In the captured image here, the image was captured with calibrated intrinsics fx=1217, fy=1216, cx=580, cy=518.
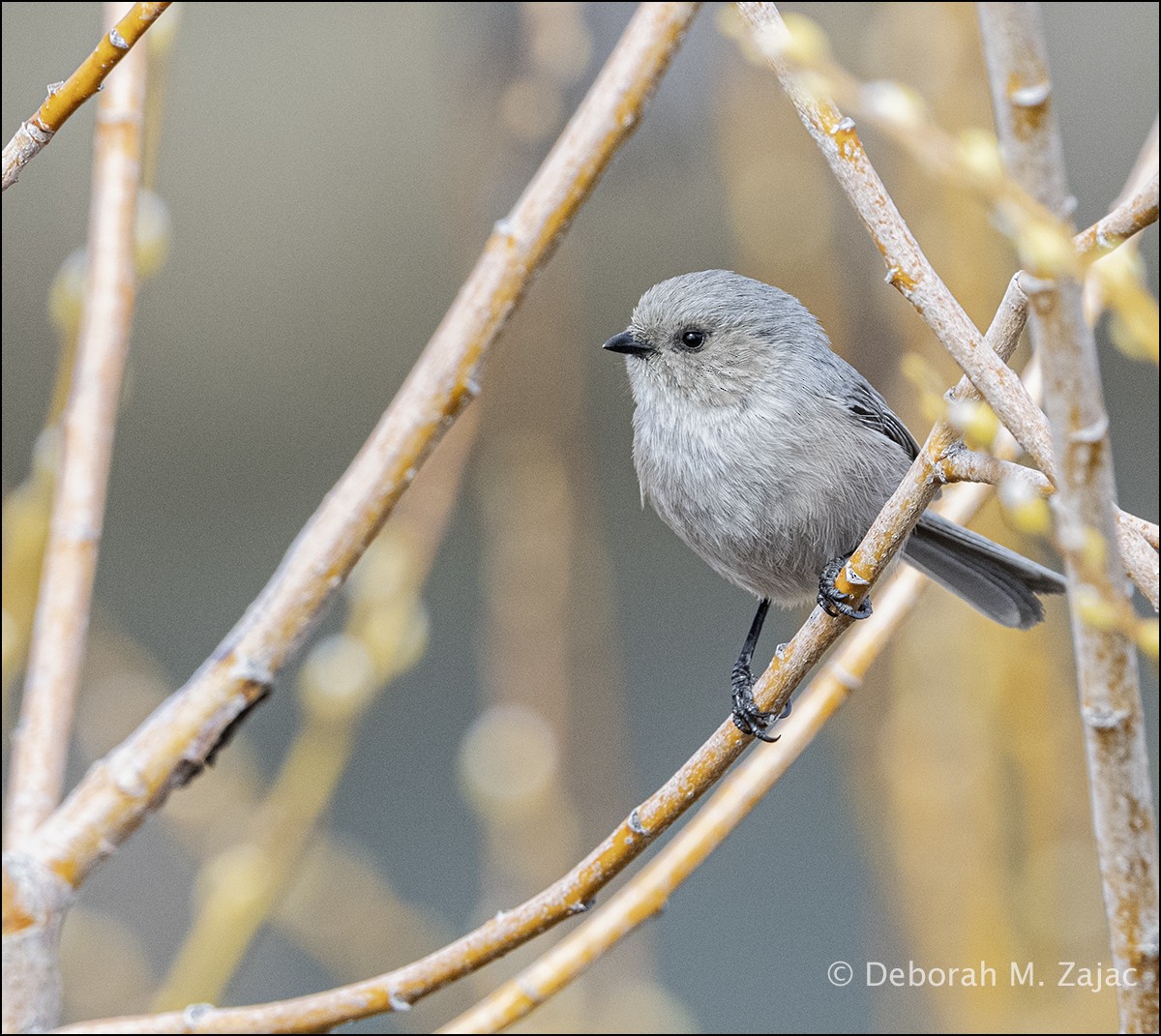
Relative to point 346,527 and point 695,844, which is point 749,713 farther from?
point 346,527

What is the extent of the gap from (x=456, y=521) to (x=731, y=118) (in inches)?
59.7

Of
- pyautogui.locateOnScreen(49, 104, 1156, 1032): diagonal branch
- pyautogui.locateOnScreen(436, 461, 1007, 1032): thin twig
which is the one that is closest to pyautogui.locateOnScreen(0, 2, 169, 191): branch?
pyautogui.locateOnScreen(49, 104, 1156, 1032): diagonal branch

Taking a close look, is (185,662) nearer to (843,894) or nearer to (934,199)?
(843,894)

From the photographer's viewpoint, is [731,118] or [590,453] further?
[590,453]

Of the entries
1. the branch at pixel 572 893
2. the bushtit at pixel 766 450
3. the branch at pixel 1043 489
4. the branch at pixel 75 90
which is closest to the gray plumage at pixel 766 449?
the bushtit at pixel 766 450

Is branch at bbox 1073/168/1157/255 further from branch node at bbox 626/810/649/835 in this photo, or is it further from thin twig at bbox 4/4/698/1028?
branch node at bbox 626/810/649/835

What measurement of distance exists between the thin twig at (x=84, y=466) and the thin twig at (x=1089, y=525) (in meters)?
0.78

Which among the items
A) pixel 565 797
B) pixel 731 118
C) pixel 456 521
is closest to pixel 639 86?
pixel 731 118

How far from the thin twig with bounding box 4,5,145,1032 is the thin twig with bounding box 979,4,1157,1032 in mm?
780

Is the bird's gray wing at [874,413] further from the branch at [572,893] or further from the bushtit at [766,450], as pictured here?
the branch at [572,893]

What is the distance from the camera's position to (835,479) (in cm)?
117

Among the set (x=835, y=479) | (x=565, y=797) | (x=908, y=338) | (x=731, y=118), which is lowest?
(x=565, y=797)

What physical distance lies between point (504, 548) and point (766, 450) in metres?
0.36

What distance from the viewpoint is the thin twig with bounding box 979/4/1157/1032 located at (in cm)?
38
